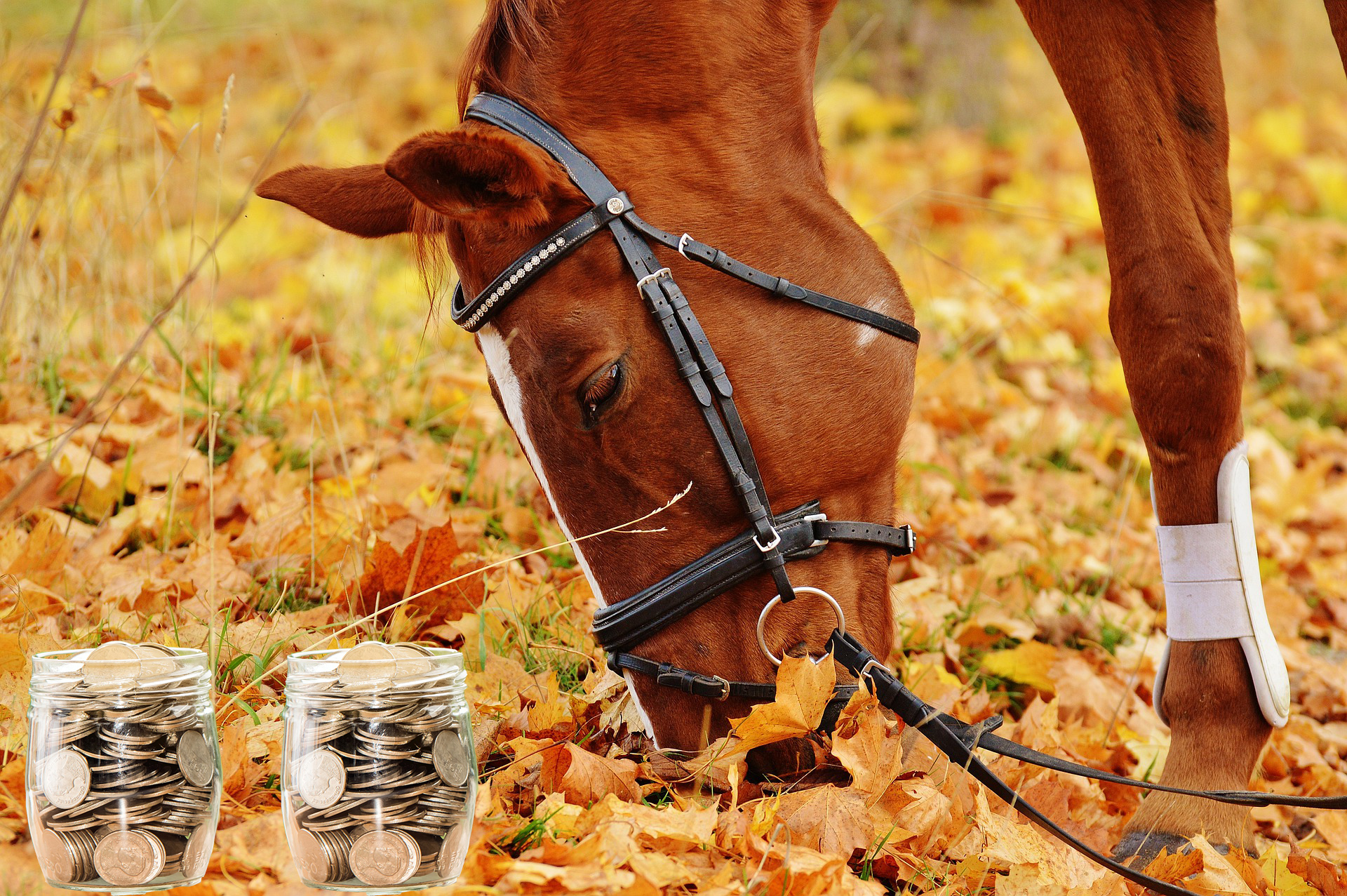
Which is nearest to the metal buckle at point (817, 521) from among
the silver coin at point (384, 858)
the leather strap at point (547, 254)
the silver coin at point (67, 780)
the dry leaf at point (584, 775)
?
the dry leaf at point (584, 775)

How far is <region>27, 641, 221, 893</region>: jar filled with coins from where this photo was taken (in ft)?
4.35

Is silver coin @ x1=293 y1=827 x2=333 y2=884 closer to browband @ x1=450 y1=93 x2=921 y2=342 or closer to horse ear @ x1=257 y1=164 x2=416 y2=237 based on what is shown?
browband @ x1=450 y1=93 x2=921 y2=342

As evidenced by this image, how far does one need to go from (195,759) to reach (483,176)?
1010mm

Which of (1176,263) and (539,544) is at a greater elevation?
(1176,263)

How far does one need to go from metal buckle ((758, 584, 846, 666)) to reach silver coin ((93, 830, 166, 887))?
1.03 metres

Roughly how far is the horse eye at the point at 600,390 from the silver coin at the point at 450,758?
69 centimetres

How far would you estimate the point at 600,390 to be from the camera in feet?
6.33

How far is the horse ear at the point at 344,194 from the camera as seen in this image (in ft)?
7.13

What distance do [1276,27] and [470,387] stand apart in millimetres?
12177

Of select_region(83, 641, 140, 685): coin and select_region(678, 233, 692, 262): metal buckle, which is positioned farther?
select_region(678, 233, 692, 262): metal buckle

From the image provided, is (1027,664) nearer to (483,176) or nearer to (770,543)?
(770,543)

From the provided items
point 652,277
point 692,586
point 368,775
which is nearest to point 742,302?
point 652,277

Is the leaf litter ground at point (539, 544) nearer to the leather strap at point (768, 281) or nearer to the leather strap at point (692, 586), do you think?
the leather strap at point (692, 586)

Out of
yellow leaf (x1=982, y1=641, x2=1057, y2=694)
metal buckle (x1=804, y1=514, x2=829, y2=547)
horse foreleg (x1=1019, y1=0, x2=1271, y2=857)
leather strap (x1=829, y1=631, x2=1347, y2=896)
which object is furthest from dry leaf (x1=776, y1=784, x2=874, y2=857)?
yellow leaf (x1=982, y1=641, x2=1057, y2=694)
